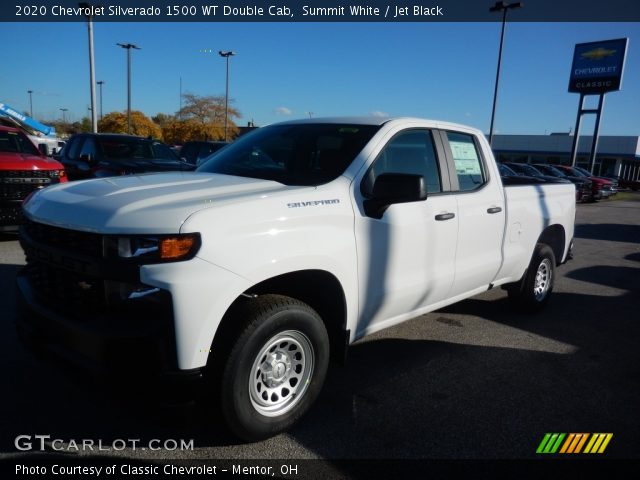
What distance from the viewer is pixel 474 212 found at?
403 cm

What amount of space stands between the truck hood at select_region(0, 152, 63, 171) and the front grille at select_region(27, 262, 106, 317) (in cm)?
548

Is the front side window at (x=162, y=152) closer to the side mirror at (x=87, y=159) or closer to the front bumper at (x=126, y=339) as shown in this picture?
the side mirror at (x=87, y=159)

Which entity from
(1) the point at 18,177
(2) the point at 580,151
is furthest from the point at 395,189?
(2) the point at 580,151

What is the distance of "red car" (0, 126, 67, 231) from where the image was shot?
23.8ft

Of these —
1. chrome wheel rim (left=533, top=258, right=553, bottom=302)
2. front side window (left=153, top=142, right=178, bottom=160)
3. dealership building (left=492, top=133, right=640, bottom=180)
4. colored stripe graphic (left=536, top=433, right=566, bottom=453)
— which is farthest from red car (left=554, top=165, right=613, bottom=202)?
dealership building (left=492, top=133, right=640, bottom=180)

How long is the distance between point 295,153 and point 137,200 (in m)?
1.46

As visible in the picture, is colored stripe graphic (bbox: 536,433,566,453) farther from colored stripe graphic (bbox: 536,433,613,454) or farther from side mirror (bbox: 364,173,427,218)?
side mirror (bbox: 364,173,427,218)

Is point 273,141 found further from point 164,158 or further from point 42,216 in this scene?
point 164,158

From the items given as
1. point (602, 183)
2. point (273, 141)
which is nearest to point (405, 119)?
point (273, 141)

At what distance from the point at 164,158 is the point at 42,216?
25.3ft

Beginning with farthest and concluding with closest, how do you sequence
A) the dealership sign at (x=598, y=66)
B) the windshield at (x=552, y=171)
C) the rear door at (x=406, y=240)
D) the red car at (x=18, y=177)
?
the dealership sign at (x=598, y=66), the windshield at (x=552, y=171), the red car at (x=18, y=177), the rear door at (x=406, y=240)

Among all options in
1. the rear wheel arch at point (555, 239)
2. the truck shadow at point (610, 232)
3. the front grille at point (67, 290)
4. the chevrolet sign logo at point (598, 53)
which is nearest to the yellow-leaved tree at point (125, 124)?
the chevrolet sign logo at point (598, 53)

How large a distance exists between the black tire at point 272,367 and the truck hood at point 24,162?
6490 millimetres

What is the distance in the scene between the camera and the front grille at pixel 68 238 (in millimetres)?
2422
